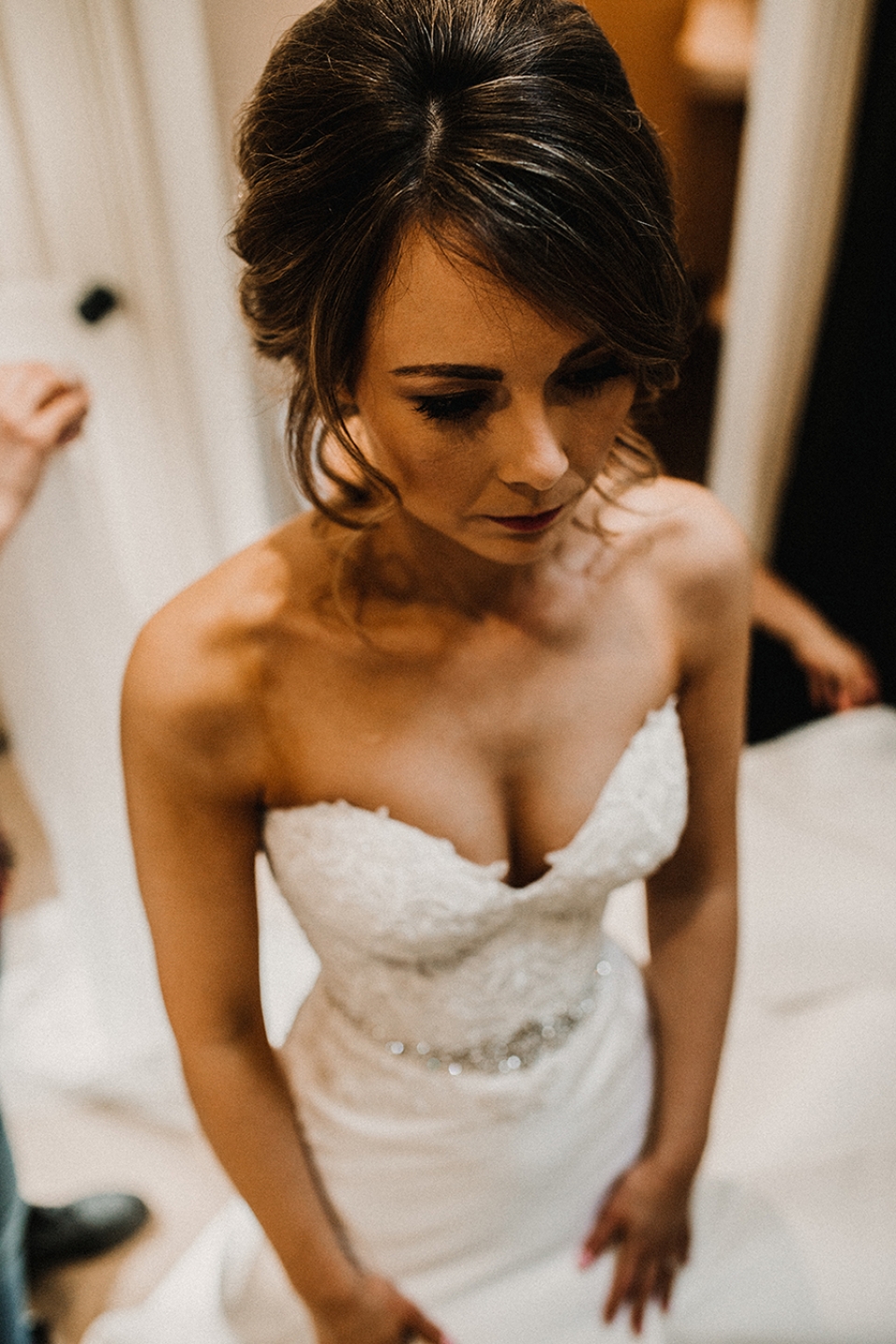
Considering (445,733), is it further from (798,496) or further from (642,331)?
(798,496)

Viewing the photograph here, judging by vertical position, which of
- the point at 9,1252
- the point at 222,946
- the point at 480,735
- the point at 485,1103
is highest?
the point at 480,735

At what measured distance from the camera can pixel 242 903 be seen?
75cm

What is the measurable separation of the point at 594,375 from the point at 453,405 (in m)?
0.09

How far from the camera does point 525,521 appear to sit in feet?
1.93

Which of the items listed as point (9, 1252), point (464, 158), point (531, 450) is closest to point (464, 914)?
point (531, 450)

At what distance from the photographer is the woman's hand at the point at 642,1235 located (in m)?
0.88

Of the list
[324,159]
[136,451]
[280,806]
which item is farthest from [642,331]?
[136,451]

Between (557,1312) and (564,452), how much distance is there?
781mm

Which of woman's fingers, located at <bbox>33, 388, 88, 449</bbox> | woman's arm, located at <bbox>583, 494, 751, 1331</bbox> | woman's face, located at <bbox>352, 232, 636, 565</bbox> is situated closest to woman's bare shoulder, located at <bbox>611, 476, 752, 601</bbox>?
woman's arm, located at <bbox>583, 494, 751, 1331</bbox>

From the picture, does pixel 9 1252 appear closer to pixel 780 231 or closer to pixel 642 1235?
pixel 642 1235

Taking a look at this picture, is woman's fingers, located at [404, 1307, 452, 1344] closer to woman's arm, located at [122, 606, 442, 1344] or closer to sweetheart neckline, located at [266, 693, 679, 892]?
woman's arm, located at [122, 606, 442, 1344]

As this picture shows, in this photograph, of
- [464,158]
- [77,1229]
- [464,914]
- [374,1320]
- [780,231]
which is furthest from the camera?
[780,231]

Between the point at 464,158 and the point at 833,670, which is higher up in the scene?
the point at 464,158

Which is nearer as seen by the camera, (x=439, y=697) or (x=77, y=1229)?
(x=439, y=697)
